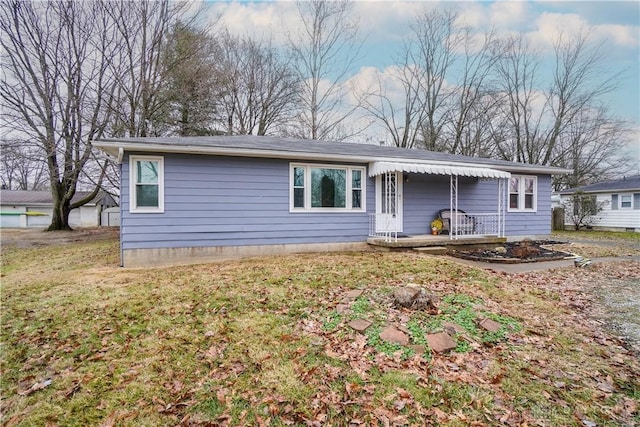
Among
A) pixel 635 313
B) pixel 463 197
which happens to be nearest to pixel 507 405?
pixel 635 313

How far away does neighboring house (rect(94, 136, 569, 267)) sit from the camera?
8.20 meters

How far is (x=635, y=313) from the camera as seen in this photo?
15.7 feet

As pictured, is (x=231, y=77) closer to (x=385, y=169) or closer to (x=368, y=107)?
(x=368, y=107)

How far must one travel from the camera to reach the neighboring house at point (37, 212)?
27.3m

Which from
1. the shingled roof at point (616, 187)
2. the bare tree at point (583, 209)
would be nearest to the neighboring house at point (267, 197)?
the bare tree at point (583, 209)

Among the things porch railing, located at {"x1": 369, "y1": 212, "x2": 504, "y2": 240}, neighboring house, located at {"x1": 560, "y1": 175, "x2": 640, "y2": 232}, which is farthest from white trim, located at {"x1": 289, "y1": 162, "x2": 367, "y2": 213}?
neighboring house, located at {"x1": 560, "y1": 175, "x2": 640, "y2": 232}

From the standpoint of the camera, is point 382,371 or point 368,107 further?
point 368,107

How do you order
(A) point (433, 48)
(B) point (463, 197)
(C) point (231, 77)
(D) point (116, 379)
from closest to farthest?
(D) point (116, 379)
(B) point (463, 197)
(C) point (231, 77)
(A) point (433, 48)

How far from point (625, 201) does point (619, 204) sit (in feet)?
1.12

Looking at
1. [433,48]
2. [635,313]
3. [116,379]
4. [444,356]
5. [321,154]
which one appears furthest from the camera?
[433,48]

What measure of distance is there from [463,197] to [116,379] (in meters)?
11.2

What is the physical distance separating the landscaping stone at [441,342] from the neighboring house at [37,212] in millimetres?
30332

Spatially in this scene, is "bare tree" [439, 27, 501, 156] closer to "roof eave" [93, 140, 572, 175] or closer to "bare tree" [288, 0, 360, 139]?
"bare tree" [288, 0, 360, 139]

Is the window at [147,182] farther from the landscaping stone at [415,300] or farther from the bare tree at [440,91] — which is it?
the bare tree at [440,91]
